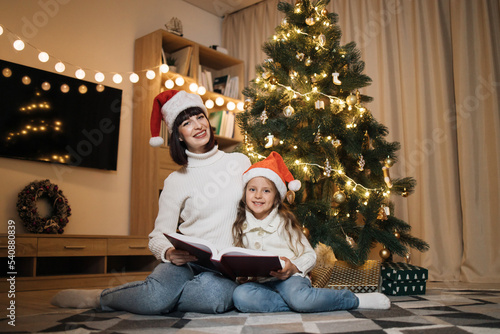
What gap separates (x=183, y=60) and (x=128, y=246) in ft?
5.27

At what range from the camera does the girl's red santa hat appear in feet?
5.93

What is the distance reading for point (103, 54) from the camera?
3.46 metres

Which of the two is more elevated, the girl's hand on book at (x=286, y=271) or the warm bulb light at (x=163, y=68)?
the warm bulb light at (x=163, y=68)

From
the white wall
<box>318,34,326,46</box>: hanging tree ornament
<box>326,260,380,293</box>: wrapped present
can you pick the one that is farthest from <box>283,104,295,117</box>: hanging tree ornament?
the white wall

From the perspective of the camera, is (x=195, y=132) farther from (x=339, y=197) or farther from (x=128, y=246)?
(x=128, y=246)

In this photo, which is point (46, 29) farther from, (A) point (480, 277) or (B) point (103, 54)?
(A) point (480, 277)

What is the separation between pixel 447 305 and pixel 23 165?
2628mm

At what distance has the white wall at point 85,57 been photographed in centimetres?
292

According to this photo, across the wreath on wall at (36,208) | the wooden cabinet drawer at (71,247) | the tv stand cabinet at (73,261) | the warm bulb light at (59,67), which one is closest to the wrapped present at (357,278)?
the tv stand cabinet at (73,261)

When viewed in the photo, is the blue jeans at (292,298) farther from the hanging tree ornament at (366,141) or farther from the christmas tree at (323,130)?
the hanging tree ornament at (366,141)

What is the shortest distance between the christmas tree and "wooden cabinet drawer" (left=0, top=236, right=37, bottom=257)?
4.43 feet

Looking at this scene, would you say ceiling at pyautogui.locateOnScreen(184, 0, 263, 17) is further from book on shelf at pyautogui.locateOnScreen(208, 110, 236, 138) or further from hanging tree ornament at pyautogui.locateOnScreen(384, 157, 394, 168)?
hanging tree ornament at pyautogui.locateOnScreen(384, 157, 394, 168)

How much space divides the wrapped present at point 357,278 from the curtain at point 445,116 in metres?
1.26

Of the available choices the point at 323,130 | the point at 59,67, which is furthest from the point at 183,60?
the point at 323,130
